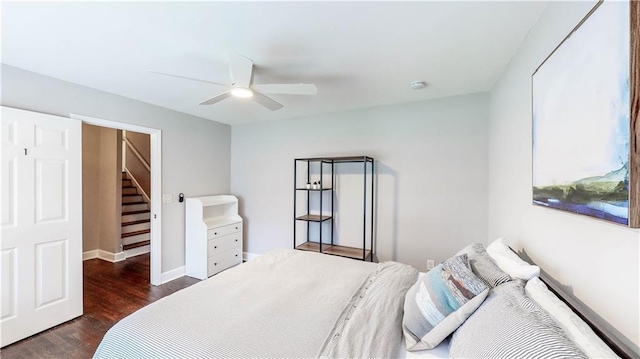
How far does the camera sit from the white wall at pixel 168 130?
2.28m

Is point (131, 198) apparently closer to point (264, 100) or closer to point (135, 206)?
point (135, 206)

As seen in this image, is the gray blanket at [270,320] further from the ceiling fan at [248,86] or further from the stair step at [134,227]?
the stair step at [134,227]

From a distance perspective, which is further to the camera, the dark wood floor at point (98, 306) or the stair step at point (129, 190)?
the stair step at point (129, 190)

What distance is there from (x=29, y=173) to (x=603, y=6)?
3.83 metres

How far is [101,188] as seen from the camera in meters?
4.31

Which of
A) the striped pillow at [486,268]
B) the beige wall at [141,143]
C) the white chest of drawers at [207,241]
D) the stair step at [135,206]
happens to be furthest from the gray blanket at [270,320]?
the beige wall at [141,143]

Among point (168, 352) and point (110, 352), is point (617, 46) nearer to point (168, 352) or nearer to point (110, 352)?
point (168, 352)

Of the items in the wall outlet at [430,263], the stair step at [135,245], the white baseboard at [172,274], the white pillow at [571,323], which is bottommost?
the white baseboard at [172,274]

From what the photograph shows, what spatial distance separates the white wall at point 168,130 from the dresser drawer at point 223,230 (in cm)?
46

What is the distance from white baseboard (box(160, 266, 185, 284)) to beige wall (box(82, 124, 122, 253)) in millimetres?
1495

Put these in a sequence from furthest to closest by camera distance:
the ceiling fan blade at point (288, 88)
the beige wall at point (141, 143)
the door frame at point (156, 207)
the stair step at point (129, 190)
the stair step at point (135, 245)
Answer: the beige wall at point (141, 143)
the stair step at point (129, 190)
the stair step at point (135, 245)
the door frame at point (156, 207)
the ceiling fan blade at point (288, 88)

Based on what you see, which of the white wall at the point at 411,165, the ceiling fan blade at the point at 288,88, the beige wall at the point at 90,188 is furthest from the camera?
the beige wall at the point at 90,188

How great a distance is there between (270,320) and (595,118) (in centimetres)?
164

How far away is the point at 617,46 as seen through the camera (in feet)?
2.68
